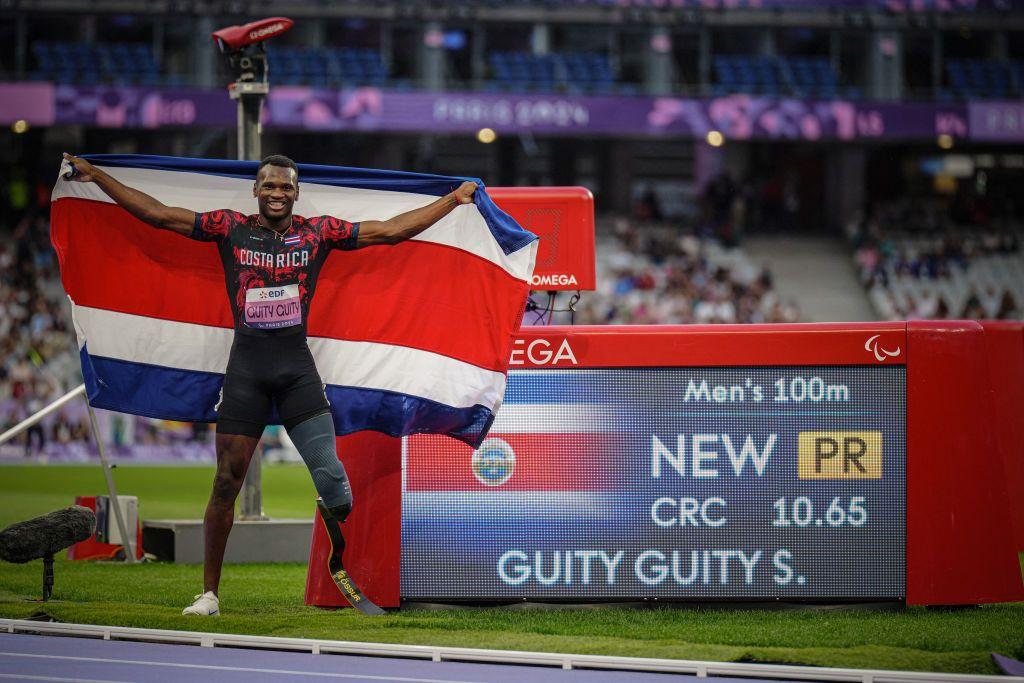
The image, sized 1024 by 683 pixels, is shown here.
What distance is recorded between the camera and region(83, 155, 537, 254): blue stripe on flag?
6.71 metres

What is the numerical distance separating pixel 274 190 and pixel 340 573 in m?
1.71

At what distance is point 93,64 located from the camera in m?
34.9

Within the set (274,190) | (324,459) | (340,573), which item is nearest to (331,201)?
(274,190)

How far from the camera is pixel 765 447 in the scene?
6547 millimetres

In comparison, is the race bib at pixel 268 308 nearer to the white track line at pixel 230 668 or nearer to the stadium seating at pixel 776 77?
the white track line at pixel 230 668

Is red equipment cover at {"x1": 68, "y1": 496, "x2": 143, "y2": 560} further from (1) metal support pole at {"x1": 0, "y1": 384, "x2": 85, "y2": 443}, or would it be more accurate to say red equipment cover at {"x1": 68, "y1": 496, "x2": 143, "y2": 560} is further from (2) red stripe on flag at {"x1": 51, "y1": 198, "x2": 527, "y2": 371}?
(2) red stripe on flag at {"x1": 51, "y1": 198, "x2": 527, "y2": 371}

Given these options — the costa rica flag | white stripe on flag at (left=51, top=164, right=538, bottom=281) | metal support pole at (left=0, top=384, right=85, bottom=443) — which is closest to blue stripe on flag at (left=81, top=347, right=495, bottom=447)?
the costa rica flag

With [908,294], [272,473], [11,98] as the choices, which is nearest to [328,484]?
[272,473]

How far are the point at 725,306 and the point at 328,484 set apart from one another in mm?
23214

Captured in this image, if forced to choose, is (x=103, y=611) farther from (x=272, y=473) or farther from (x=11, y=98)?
Answer: (x=11, y=98)

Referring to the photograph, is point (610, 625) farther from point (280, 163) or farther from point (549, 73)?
point (549, 73)

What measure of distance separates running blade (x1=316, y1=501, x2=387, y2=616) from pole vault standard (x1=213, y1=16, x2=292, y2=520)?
224 centimetres

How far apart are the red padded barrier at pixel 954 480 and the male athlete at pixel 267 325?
2.49 m

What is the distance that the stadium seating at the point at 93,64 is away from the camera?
34719mm
